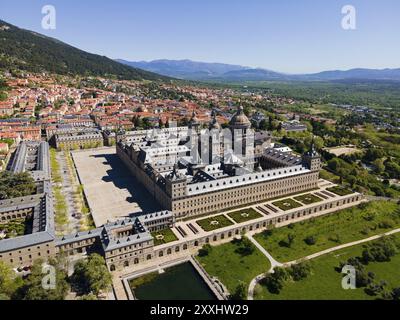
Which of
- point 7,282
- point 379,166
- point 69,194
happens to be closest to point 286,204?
point 379,166

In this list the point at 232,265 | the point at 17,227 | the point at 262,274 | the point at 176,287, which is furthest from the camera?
the point at 17,227

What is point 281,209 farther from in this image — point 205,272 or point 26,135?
point 26,135

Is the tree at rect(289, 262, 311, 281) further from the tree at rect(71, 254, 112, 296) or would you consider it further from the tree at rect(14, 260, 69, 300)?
the tree at rect(14, 260, 69, 300)

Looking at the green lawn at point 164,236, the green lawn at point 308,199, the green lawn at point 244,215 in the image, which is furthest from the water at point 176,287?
the green lawn at point 308,199

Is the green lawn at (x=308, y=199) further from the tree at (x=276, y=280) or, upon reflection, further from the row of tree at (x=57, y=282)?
the row of tree at (x=57, y=282)

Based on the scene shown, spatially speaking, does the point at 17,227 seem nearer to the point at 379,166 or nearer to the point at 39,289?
the point at 39,289

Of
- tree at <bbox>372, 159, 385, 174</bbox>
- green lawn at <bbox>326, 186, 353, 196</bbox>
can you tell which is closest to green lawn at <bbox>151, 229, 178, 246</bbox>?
green lawn at <bbox>326, 186, 353, 196</bbox>
